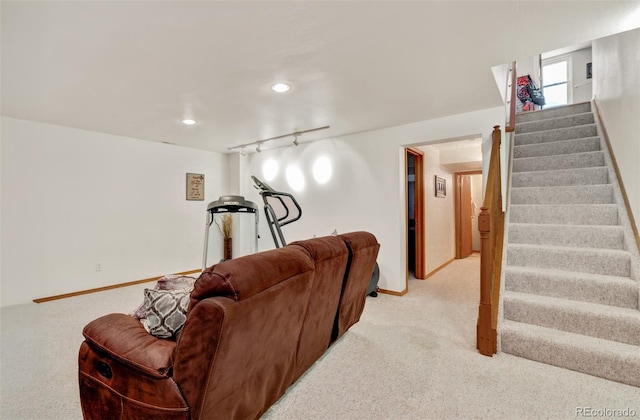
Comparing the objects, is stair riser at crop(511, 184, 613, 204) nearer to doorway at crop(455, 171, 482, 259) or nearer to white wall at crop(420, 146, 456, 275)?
white wall at crop(420, 146, 456, 275)

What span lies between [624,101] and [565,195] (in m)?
0.95

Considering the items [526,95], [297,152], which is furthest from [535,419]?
[526,95]

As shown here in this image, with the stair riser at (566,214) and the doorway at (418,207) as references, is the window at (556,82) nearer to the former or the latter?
the doorway at (418,207)

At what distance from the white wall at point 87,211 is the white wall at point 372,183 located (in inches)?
74.5

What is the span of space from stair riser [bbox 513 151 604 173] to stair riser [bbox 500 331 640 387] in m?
2.29

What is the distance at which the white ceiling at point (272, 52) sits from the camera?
163 centimetres

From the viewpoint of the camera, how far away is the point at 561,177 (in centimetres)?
325

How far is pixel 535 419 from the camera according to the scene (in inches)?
61.1

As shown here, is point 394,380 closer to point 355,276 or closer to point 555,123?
point 355,276

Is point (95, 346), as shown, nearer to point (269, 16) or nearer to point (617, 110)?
point (269, 16)

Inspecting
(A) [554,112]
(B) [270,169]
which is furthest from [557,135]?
(B) [270,169]

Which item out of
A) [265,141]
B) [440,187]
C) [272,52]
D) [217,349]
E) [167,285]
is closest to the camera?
[217,349]

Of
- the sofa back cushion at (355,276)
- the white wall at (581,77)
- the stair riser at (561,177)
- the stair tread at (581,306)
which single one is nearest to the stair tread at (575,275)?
the stair tread at (581,306)

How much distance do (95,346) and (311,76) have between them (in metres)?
2.23
